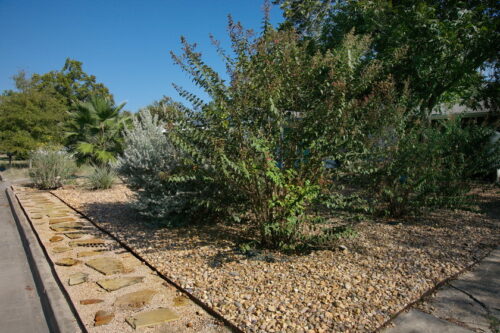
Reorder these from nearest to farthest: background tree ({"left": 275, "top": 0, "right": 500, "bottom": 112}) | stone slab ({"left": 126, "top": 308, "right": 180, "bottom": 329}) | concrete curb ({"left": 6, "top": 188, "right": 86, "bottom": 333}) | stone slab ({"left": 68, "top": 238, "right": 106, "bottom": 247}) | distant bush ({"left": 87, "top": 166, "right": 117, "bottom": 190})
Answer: stone slab ({"left": 126, "top": 308, "right": 180, "bottom": 329}), concrete curb ({"left": 6, "top": 188, "right": 86, "bottom": 333}), stone slab ({"left": 68, "top": 238, "right": 106, "bottom": 247}), background tree ({"left": 275, "top": 0, "right": 500, "bottom": 112}), distant bush ({"left": 87, "top": 166, "right": 117, "bottom": 190})

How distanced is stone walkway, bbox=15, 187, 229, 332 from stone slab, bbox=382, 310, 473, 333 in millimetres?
1429

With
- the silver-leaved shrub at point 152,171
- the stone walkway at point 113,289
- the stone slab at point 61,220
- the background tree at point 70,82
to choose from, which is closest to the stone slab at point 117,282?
the stone walkway at point 113,289

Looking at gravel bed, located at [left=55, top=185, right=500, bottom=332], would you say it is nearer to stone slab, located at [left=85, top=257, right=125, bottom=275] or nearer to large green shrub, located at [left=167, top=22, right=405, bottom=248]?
stone slab, located at [left=85, top=257, right=125, bottom=275]

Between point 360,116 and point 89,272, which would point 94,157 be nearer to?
point 89,272

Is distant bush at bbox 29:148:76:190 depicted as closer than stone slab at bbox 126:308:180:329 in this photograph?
No

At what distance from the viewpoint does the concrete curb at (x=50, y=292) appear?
9.20ft

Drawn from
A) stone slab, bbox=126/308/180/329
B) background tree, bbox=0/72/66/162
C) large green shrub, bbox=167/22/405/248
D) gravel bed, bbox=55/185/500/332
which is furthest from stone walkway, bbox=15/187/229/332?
background tree, bbox=0/72/66/162

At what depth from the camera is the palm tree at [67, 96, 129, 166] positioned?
13.5m

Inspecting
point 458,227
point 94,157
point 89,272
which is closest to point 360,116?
point 458,227

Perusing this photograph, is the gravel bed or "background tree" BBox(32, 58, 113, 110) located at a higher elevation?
"background tree" BBox(32, 58, 113, 110)

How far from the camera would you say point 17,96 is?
1809 cm


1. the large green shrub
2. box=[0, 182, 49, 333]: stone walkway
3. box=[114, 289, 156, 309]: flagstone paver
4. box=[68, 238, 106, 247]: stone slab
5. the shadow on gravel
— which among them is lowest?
box=[0, 182, 49, 333]: stone walkway

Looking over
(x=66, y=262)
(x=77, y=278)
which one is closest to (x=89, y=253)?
(x=66, y=262)

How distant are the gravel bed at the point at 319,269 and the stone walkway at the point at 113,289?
0.62ft
